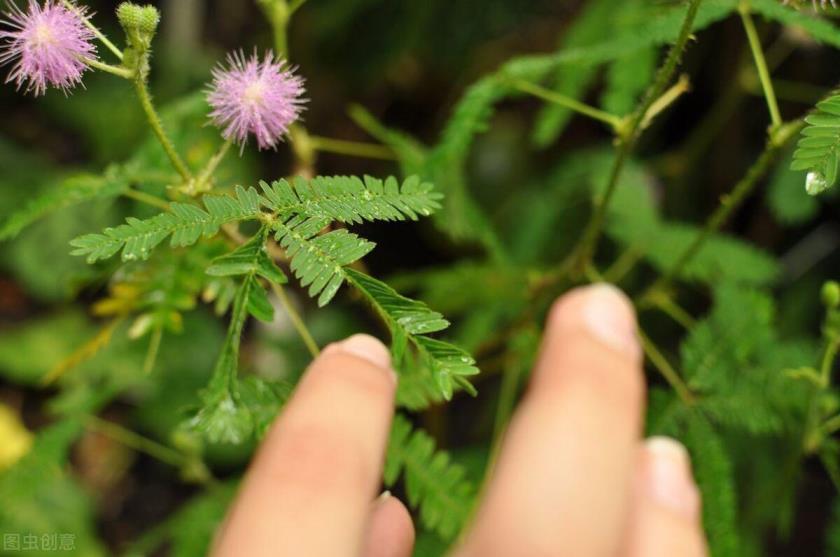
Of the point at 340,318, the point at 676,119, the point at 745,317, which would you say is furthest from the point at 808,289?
the point at 340,318

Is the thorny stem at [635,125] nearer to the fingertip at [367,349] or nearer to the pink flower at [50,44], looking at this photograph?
the fingertip at [367,349]

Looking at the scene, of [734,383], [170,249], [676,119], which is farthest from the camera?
[676,119]

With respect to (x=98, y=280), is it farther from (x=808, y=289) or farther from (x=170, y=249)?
(x=808, y=289)

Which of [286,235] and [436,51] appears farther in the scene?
[436,51]

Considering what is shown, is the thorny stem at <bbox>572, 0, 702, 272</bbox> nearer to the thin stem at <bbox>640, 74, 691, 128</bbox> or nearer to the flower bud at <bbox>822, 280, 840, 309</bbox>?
the thin stem at <bbox>640, 74, 691, 128</bbox>

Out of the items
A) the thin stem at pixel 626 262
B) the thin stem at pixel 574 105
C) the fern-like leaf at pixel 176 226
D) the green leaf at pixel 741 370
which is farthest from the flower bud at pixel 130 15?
the thin stem at pixel 626 262

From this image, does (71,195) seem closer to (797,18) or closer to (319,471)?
(319,471)

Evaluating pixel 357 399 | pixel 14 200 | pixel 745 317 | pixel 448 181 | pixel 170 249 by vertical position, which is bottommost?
pixel 14 200

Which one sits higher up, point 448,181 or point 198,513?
point 448,181
